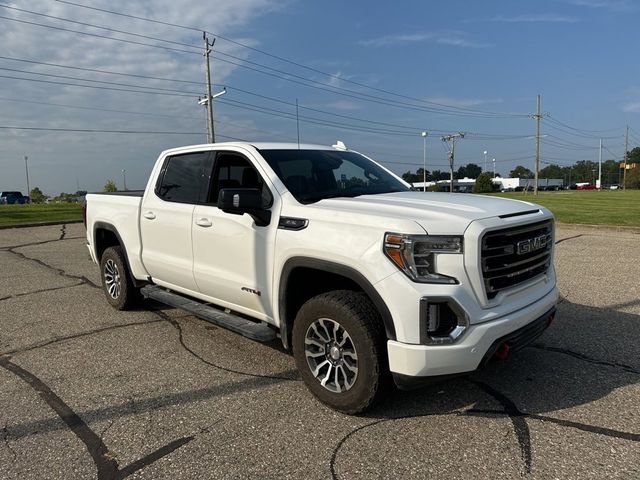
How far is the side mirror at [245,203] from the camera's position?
12.2 feet

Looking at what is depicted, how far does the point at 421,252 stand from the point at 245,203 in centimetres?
138

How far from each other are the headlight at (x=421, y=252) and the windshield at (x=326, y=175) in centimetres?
109

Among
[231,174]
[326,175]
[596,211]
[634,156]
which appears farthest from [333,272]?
[634,156]

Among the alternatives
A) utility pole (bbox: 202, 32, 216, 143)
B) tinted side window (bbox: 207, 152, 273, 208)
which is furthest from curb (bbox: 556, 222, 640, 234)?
utility pole (bbox: 202, 32, 216, 143)

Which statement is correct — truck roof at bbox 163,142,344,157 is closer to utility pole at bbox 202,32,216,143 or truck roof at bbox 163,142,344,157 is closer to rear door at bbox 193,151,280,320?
rear door at bbox 193,151,280,320

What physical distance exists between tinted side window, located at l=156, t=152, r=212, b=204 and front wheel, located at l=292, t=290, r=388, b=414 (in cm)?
183

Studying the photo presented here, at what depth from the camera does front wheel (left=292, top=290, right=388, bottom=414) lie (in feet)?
10.6

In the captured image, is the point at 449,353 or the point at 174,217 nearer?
the point at 449,353

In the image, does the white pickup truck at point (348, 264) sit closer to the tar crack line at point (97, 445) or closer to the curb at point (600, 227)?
the tar crack line at point (97, 445)

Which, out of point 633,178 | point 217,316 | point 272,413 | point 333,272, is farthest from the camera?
point 633,178

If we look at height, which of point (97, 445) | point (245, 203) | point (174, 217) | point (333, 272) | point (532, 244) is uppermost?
point (245, 203)

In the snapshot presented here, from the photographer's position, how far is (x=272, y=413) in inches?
139

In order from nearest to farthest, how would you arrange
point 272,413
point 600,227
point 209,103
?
point 272,413, point 600,227, point 209,103

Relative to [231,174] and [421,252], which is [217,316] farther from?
[421,252]
